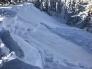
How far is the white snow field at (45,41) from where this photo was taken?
5859mm

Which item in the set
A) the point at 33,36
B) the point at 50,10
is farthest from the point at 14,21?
the point at 50,10

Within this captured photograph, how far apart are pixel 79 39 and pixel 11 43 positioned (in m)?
2.46

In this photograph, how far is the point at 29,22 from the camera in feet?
22.5

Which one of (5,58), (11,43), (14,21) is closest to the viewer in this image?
(5,58)

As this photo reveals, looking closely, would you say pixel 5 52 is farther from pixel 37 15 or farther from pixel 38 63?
pixel 37 15

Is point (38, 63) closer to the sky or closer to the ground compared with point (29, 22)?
closer to the ground

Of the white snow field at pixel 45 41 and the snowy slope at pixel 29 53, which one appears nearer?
the snowy slope at pixel 29 53

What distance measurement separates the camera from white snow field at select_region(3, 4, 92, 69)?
586cm

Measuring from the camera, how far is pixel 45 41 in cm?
666

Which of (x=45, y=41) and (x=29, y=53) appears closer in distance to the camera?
(x=29, y=53)

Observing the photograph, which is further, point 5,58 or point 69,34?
point 69,34

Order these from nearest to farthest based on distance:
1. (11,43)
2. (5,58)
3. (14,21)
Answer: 1. (5,58)
2. (11,43)
3. (14,21)

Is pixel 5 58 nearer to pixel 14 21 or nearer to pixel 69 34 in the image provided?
pixel 14 21

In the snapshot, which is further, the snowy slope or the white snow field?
the white snow field
